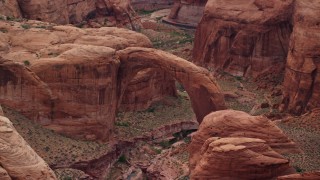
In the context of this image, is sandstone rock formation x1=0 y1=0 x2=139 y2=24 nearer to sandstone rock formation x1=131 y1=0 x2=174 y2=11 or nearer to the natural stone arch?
the natural stone arch

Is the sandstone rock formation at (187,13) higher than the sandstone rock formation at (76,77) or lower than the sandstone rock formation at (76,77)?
lower

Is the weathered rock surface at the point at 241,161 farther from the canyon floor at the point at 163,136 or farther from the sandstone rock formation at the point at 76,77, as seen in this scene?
the sandstone rock formation at the point at 76,77

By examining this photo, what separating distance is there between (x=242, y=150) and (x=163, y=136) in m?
18.4

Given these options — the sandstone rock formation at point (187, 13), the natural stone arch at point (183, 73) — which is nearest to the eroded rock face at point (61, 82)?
the natural stone arch at point (183, 73)

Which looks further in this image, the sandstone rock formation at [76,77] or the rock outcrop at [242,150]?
the sandstone rock formation at [76,77]

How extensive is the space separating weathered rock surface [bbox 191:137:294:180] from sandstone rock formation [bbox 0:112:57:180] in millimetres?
9163

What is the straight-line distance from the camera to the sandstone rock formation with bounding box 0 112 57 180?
22.1 m

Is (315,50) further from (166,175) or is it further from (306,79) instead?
(166,175)

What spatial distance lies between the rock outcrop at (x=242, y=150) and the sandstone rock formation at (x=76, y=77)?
385 inches

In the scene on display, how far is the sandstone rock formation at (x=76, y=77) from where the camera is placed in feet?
137

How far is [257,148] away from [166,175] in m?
11.7

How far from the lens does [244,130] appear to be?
109 ft

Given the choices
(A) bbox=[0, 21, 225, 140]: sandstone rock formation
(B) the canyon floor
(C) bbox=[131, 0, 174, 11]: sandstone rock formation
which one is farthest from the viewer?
(C) bbox=[131, 0, 174, 11]: sandstone rock formation

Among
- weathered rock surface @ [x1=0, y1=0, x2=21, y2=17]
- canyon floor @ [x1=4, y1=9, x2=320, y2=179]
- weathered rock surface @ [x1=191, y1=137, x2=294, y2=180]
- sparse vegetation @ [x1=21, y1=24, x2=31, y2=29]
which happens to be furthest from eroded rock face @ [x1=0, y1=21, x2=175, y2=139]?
weathered rock surface @ [x1=0, y1=0, x2=21, y2=17]
